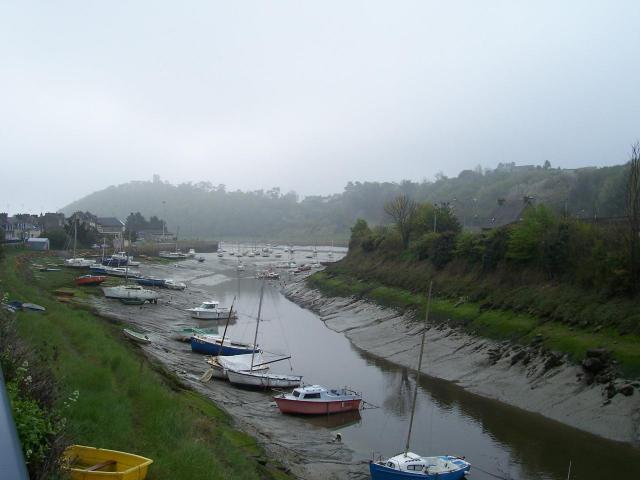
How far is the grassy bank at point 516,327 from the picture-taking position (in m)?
33.2

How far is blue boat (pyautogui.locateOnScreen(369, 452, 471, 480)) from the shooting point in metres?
22.1

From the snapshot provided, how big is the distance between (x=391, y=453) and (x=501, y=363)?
560 inches

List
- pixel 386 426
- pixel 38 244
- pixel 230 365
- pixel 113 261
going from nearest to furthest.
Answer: pixel 386 426, pixel 230 365, pixel 113 261, pixel 38 244

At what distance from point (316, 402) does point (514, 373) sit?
1272 cm

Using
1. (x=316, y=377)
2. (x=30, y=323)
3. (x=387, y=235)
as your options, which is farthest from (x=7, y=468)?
(x=387, y=235)

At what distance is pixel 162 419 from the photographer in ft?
58.0

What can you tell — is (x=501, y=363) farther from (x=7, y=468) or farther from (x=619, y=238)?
(x=7, y=468)

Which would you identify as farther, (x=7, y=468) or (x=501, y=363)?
(x=501, y=363)

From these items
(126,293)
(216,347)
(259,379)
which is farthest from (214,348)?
(126,293)

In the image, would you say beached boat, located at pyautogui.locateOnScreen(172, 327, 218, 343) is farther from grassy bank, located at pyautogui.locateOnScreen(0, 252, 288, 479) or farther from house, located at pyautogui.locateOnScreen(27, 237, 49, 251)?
house, located at pyautogui.locateOnScreen(27, 237, 49, 251)

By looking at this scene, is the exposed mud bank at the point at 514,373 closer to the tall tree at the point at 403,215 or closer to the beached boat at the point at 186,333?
the beached boat at the point at 186,333

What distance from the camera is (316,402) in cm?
3184

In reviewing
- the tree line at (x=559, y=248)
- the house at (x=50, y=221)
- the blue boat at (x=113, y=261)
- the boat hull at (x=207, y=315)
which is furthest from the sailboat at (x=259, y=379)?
the house at (x=50, y=221)

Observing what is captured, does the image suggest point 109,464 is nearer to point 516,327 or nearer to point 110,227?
point 516,327
